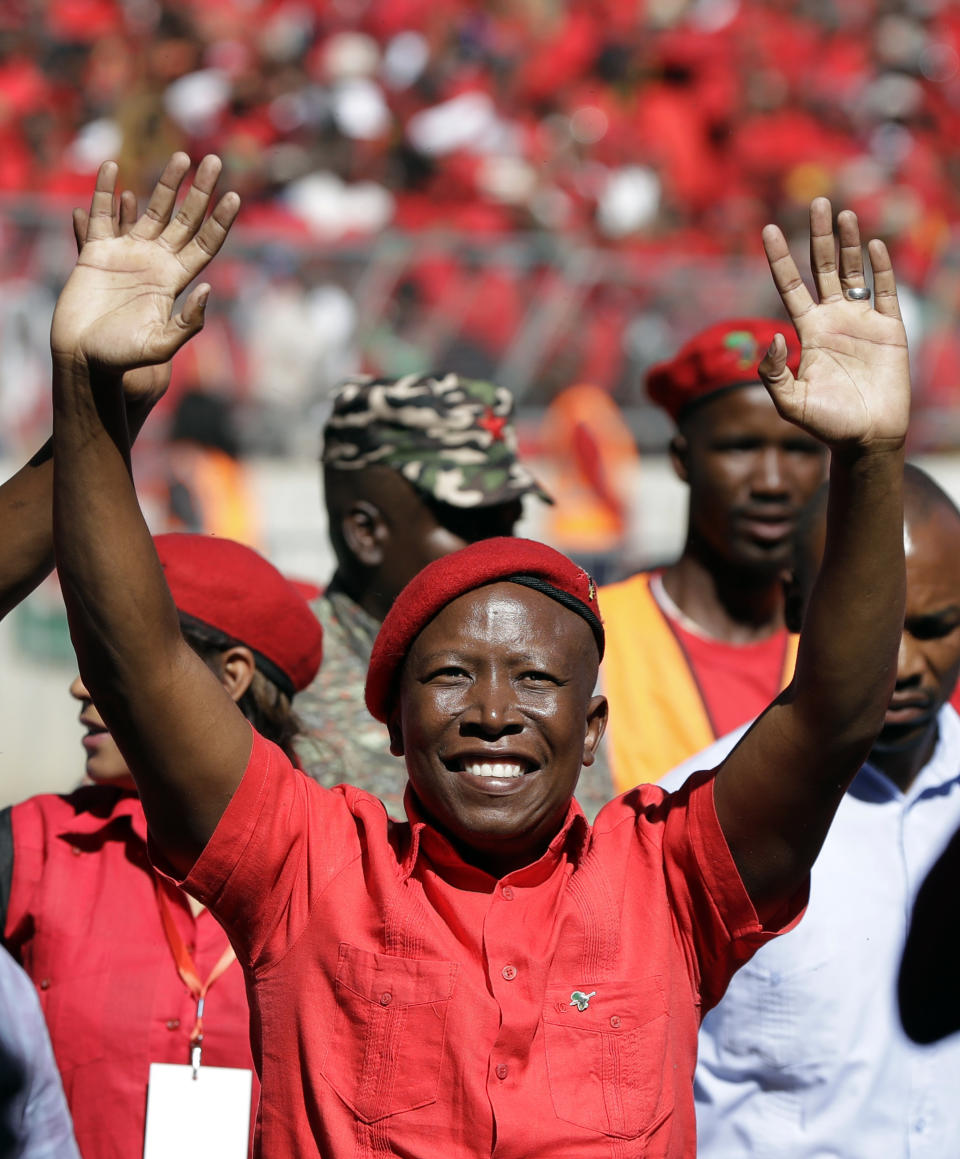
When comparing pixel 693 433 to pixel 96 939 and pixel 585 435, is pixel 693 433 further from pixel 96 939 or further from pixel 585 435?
pixel 585 435

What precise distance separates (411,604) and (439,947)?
46 cm

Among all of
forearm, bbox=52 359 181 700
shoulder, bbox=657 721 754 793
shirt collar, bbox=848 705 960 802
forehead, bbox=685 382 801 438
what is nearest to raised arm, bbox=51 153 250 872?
forearm, bbox=52 359 181 700

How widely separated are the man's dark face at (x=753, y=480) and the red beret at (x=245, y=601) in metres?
1.49

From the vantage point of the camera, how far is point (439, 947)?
2031 mm

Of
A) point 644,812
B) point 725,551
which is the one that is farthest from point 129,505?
point 725,551

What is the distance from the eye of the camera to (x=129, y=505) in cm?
192

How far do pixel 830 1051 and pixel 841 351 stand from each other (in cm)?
134

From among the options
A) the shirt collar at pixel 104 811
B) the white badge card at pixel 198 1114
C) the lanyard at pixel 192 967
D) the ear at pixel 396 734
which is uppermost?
Answer: the ear at pixel 396 734

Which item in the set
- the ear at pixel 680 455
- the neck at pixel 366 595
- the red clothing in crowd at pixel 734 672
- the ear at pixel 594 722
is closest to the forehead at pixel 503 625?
the ear at pixel 594 722

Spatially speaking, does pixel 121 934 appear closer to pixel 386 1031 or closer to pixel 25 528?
pixel 25 528

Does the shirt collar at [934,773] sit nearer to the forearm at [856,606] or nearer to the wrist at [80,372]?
the forearm at [856,606]

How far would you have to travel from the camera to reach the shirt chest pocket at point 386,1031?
6.47ft

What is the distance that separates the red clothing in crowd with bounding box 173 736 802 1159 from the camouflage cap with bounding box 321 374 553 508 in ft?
5.84

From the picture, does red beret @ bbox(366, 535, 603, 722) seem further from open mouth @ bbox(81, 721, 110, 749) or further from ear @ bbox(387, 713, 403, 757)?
open mouth @ bbox(81, 721, 110, 749)
